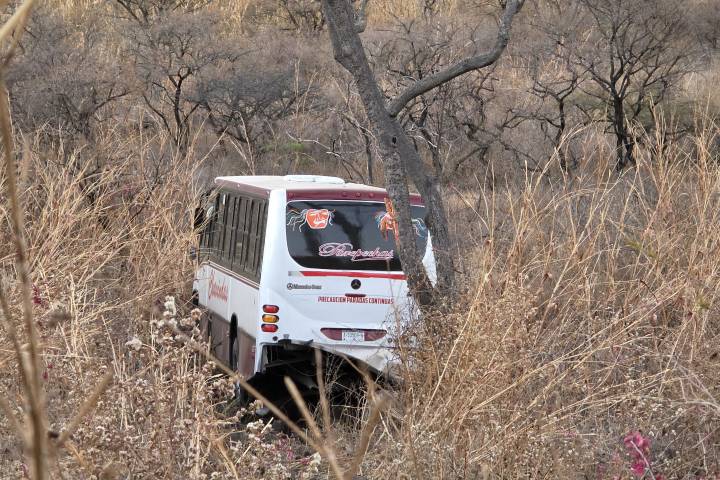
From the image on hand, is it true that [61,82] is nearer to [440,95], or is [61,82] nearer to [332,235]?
[440,95]

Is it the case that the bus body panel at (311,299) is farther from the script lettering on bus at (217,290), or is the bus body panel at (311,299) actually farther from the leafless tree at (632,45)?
the leafless tree at (632,45)

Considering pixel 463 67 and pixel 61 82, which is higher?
pixel 463 67

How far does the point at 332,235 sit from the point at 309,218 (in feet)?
0.73

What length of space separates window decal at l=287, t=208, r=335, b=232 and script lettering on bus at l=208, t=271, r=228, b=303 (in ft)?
5.02

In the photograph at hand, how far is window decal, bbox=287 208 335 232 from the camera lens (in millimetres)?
8789

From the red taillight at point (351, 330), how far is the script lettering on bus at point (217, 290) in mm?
1714

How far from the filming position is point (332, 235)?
8.78 metres

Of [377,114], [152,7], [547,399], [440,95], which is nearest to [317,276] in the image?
[377,114]

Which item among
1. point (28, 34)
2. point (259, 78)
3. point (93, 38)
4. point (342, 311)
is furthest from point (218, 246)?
point (93, 38)

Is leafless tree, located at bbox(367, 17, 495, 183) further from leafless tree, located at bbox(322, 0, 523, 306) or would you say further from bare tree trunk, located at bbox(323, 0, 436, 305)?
bare tree trunk, located at bbox(323, 0, 436, 305)

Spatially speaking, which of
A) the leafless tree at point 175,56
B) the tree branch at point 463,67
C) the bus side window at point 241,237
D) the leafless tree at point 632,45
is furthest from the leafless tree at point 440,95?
the tree branch at point 463,67

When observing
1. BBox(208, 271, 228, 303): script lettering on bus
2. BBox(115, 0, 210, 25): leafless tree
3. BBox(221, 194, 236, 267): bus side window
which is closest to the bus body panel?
BBox(208, 271, 228, 303): script lettering on bus

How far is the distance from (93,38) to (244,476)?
79.4ft

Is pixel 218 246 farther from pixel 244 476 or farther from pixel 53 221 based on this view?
pixel 244 476
